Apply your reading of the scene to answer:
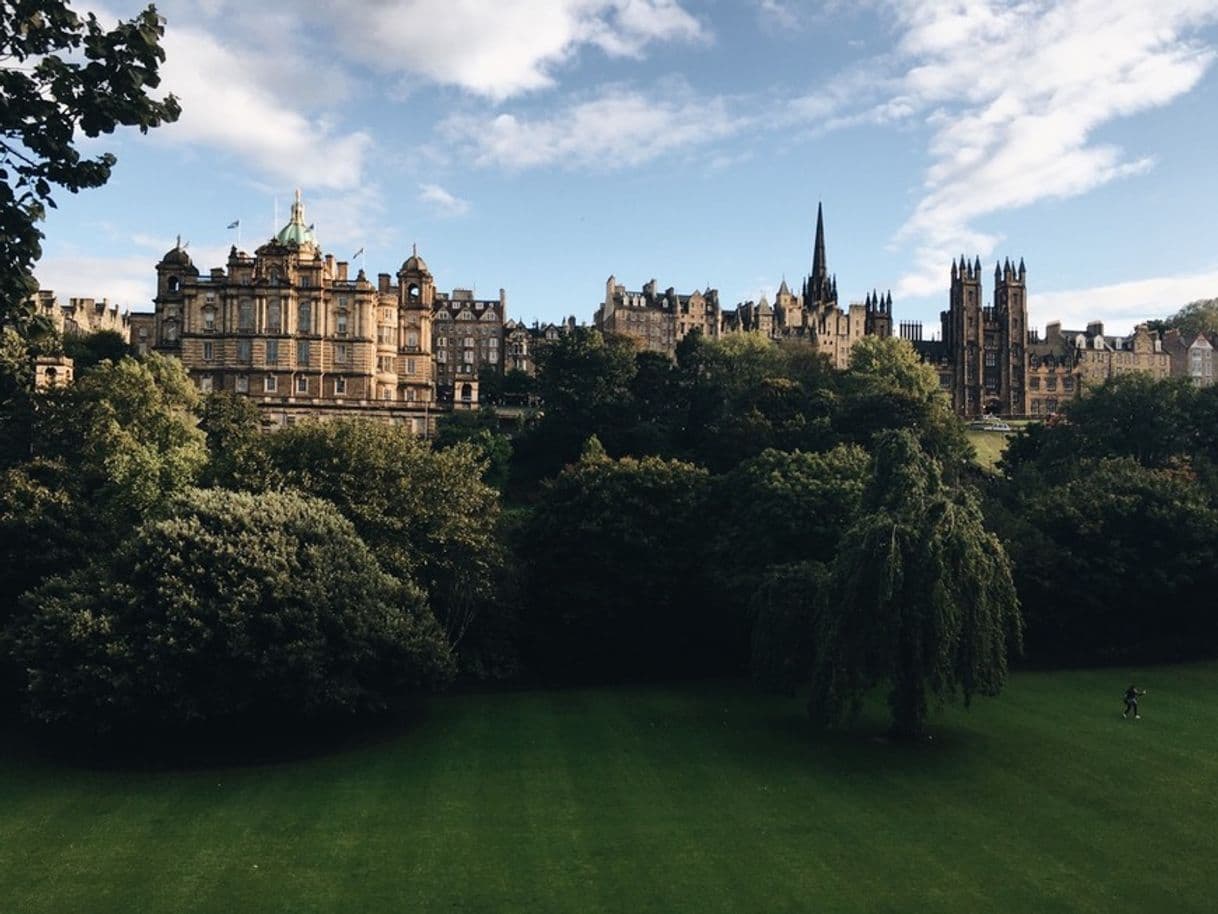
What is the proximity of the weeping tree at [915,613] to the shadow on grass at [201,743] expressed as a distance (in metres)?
14.7

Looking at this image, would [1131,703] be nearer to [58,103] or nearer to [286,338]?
[58,103]

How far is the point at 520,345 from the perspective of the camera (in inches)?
5202

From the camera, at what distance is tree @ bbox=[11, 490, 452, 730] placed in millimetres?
32438

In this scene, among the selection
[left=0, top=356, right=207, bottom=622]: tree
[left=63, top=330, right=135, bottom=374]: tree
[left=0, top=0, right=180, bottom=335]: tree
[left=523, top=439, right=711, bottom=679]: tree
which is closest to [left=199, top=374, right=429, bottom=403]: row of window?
[left=63, top=330, right=135, bottom=374]: tree

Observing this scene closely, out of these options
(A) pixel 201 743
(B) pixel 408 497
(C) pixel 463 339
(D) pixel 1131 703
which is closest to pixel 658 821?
(A) pixel 201 743

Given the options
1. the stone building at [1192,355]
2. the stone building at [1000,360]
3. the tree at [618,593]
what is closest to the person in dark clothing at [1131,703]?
the tree at [618,593]

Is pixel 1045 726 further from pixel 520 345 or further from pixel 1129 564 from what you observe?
pixel 520 345

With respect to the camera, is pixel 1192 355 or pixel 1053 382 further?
pixel 1192 355

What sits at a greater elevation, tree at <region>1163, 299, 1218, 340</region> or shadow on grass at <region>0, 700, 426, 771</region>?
tree at <region>1163, 299, 1218, 340</region>

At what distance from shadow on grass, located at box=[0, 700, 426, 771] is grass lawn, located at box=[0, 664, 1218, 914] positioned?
0.50m

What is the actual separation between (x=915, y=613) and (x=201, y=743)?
22404 mm

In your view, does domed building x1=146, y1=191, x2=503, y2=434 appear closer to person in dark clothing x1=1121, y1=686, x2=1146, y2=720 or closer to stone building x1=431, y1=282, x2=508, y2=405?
stone building x1=431, y1=282, x2=508, y2=405

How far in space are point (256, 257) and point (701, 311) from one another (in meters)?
76.0

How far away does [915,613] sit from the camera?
29.8 meters
